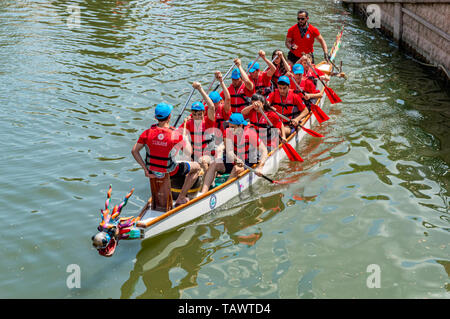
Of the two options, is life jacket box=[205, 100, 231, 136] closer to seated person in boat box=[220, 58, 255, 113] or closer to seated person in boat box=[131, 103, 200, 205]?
seated person in boat box=[220, 58, 255, 113]

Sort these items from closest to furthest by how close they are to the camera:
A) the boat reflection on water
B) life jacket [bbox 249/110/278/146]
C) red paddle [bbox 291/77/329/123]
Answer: the boat reflection on water < life jacket [bbox 249/110/278/146] < red paddle [bbox 291/77/329/123]

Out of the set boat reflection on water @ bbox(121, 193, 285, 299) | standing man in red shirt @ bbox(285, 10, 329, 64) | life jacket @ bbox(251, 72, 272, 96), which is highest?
standing man in red shirt @ bbox(285, 10, 329, 64)

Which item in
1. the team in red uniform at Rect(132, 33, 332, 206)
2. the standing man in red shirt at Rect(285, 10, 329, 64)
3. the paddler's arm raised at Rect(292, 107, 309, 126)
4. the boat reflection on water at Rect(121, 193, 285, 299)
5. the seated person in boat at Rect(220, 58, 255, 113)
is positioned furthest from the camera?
the standing man in red shirt at Rect(285, 10, 329, 64)

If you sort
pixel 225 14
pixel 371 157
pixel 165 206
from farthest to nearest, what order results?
pixel 225 14, pixel 371 157, pixel 165 206

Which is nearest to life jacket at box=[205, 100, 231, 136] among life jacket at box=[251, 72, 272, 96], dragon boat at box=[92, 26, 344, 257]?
dragon boat at box=[92, 26, 344, 257]

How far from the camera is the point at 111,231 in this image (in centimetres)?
684

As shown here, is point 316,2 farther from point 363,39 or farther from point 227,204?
point 227,204

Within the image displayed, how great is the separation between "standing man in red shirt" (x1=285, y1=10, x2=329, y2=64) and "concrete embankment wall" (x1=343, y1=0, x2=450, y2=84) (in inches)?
154

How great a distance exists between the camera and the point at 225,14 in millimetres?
22062

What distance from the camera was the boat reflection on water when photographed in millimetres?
7070

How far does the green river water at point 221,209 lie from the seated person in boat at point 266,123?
30.6 inches

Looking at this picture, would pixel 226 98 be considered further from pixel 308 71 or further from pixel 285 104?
pixel 308 71
